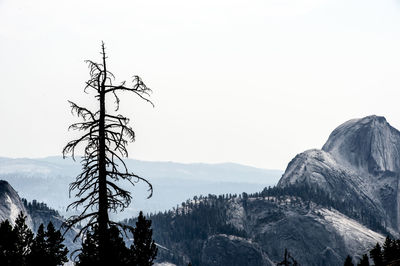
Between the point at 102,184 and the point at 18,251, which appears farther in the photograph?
the point at 18,251

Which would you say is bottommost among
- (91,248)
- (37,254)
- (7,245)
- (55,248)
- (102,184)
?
(55,248)

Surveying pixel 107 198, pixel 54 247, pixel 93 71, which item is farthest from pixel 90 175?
pixel 54 247

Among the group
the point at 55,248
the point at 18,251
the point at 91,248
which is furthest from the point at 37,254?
the point at 91,248

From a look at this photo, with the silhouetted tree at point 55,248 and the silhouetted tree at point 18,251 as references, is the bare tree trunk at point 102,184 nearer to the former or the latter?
the silhouetted tree at point 18,251

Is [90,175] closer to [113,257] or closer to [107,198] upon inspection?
[107,198]

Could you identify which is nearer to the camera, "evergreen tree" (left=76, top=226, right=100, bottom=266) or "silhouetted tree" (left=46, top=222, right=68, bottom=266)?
"evergreen tree" (left=76, top=226, right=100, bottom=266)

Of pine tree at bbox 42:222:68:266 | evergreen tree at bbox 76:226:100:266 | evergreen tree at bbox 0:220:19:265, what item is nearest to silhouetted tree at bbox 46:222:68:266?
pine tree at bbox 42:222:68:266

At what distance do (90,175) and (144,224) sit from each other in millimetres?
51103

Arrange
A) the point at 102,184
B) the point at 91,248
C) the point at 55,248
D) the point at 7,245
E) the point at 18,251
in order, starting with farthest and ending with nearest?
1. the point at 55,248
2. the point at 18,251
3. the point at 7,245
4. the point at 91,248
5. the point at 102,184

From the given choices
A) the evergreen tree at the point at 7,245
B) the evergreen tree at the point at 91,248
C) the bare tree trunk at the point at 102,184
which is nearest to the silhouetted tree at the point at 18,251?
the evergreen tree at the point at 7,245

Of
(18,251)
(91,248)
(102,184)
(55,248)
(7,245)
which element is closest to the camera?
(102,184)

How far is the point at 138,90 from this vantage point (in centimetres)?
2330

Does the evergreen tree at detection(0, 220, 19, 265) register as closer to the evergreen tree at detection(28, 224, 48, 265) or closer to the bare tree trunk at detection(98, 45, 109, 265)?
the evergreen tree at detection(28, 224, 48, 265)

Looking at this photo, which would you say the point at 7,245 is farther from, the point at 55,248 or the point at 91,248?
the point at 91,248
